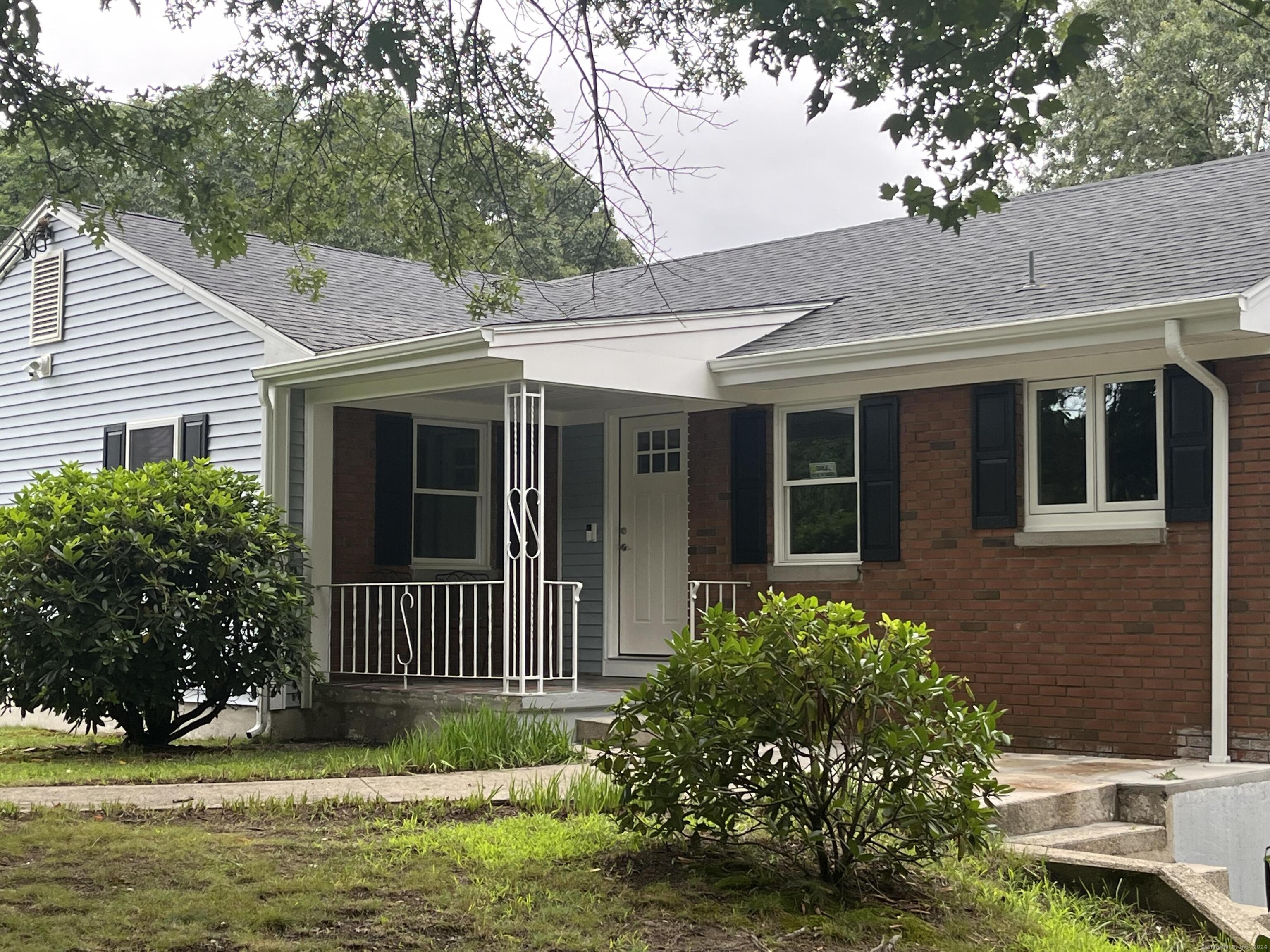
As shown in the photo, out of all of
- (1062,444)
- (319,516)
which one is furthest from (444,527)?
(1062,444)

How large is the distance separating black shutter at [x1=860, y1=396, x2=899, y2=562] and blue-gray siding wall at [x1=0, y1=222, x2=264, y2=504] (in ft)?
17.7

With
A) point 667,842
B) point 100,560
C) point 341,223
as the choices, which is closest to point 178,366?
point 100,560

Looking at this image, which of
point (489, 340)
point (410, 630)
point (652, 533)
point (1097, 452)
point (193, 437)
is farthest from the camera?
point (193, 437)

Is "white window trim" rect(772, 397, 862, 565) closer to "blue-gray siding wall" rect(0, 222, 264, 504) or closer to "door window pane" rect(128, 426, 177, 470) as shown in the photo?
"blue-gray siding wall" rect(0, 222, 264, 504)

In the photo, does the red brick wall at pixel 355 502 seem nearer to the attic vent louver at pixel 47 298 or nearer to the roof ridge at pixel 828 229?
the roof ridge at pixel 828 229

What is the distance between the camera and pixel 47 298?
1573 centimetres

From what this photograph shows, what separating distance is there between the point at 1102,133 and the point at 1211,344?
1814 centimetres

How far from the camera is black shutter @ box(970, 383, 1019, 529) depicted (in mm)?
10359

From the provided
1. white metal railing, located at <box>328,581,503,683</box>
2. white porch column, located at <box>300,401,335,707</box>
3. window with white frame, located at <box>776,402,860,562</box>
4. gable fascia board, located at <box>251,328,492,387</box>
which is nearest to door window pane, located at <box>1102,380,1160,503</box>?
window with white frame, located at <box>776,402,860,562</box>

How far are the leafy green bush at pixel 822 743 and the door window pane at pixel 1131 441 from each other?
4495 mm

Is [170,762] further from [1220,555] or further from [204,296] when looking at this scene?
[1220,555]

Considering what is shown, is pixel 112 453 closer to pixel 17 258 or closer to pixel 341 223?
pixel 17 258

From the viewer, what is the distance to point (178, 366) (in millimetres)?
13844

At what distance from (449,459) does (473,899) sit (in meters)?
8.51
